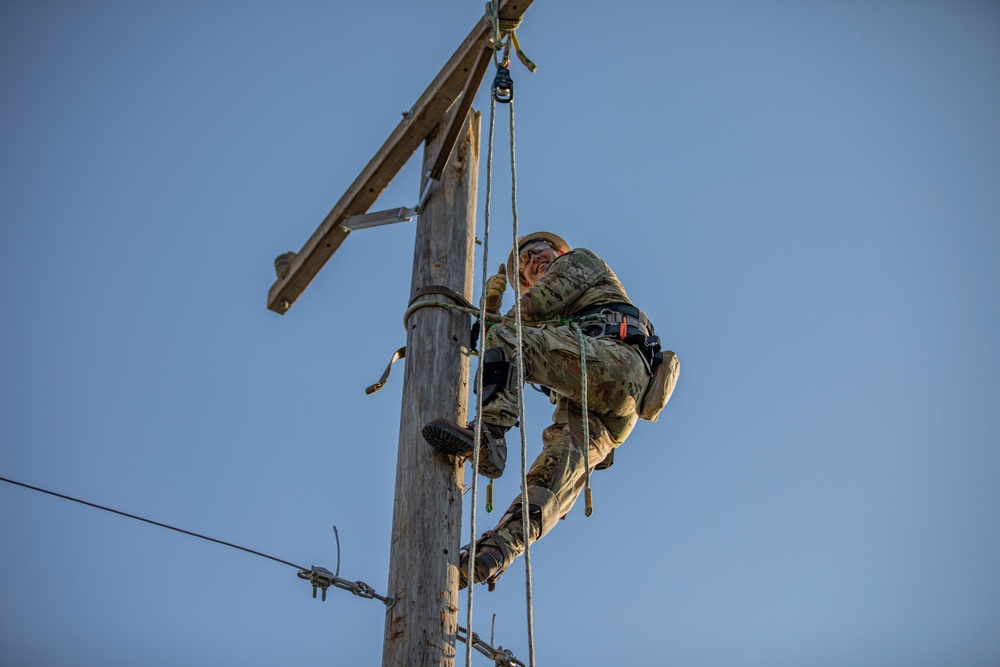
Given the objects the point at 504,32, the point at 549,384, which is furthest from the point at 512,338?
the point at 504,32

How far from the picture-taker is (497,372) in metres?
4.53

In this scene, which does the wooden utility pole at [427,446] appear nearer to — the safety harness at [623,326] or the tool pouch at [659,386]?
the safety harness at [623,326]

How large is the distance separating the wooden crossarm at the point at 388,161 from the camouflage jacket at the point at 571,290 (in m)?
0.96

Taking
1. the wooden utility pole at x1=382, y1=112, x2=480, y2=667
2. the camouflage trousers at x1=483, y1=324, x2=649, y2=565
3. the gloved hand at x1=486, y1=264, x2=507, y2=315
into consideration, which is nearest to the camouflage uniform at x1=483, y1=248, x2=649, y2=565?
the camouflage trousers at x1=483, y1=324, x2=649, y2=565

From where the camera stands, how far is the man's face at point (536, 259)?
5.87 m

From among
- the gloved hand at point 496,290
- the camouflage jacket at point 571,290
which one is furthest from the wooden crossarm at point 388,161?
the camouflage jacket at point 571,290

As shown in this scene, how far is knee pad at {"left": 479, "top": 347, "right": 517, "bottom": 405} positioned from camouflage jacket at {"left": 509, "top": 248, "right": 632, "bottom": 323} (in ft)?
1.71

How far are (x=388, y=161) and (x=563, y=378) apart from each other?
1509 mm

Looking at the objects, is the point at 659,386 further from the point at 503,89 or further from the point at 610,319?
the point at 503,89

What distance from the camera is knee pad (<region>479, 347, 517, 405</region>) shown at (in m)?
4.50

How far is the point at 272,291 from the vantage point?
5711 mm

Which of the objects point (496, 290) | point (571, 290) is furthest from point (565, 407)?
point (496, 290)

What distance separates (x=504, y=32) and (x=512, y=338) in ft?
4.65

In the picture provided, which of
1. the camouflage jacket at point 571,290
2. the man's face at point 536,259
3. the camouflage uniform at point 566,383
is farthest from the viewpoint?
the man's face at point 536,259
